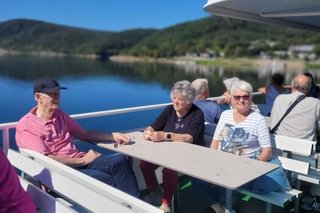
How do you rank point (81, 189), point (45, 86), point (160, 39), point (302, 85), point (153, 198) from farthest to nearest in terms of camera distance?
point (160, 39) < point (302, 85) < point (153, 198) < point (45, 86) < point (81, 189)

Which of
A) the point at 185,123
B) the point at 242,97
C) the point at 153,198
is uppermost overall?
the point at 242,97

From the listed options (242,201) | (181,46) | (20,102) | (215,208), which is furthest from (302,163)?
(181,46)

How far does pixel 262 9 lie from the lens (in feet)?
14.2

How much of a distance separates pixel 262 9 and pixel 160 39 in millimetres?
109186

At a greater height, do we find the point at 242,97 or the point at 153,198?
the point at 242,97

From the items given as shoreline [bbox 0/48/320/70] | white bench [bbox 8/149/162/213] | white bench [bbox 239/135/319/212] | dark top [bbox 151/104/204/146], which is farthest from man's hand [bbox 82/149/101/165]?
shoreline [bbox 0/48/320/70]

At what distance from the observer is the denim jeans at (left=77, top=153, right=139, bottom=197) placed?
7.97 feet

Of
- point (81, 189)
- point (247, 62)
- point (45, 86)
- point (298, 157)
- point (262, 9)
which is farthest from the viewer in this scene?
point (247, 62)

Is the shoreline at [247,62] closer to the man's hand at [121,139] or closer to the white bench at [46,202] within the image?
the man's hand at [121,139]

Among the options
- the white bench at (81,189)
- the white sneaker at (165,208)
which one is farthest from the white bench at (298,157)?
the white bench at (81,189)

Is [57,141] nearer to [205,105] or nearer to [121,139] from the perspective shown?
[121,139]

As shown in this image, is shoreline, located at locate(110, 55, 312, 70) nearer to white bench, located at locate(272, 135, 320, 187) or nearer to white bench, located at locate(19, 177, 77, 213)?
white bench, located at locate(272, 135, 320, 187)

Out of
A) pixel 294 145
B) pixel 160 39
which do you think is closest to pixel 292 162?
pixel 294 145

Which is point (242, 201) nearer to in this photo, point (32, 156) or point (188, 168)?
point (188, 168)
